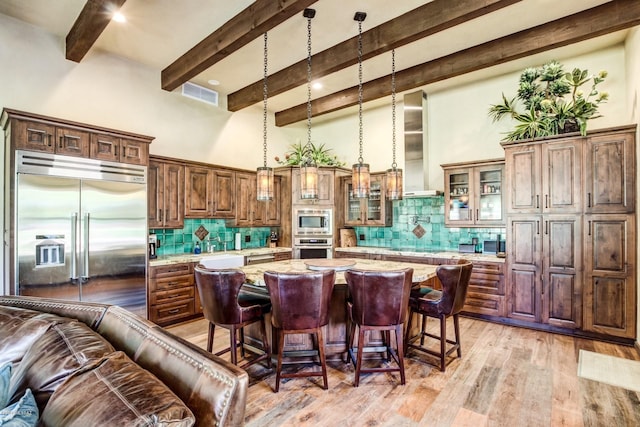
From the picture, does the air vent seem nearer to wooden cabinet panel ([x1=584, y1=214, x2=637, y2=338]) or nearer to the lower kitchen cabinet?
the lower kitchen cabinet

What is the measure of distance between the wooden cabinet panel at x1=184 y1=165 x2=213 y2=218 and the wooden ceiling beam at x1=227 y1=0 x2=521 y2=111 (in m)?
1.57

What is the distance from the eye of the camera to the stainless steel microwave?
5.92 meters

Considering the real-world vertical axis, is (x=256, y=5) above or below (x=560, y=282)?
above

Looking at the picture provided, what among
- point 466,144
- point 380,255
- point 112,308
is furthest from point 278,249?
point 112,308

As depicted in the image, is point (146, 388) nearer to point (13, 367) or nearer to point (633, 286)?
point (13, 367)

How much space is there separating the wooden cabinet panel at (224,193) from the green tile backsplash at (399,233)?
1.13 feet

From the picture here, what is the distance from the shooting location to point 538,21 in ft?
11.7

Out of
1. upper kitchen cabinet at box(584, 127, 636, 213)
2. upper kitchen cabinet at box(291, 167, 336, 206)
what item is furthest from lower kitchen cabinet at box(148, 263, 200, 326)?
upper kitchen cabinet at box(584, 127, 636, 213)

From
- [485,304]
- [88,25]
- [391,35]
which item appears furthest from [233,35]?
[485,304]

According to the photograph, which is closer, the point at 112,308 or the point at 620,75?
the point at 112,308

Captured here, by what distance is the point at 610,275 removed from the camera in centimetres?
364

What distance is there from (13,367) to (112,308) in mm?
444

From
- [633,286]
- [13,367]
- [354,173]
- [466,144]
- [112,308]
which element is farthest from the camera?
[466,144]

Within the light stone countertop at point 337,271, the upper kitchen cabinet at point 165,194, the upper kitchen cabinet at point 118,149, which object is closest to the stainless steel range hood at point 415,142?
the light stone countertop at point 337,271
